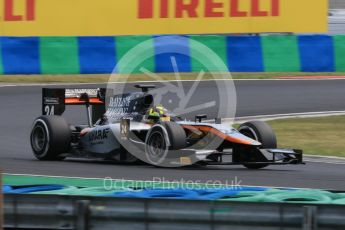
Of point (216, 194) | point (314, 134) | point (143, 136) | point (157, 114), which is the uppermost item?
point (157, 114)

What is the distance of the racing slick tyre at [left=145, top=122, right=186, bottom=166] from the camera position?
37.4ft

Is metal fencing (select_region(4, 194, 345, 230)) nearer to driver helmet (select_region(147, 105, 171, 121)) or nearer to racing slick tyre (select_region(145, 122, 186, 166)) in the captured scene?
racing slick tyre (select_region(145, 122, 186, 166))

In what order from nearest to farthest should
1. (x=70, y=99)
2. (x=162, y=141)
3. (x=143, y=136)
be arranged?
(x=162, y=141)
(x=143, y=136)
(x=70, y=99)

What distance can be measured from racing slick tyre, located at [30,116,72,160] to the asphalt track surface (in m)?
0.18

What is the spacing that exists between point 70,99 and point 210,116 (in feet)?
16.2

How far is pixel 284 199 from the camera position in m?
8.02

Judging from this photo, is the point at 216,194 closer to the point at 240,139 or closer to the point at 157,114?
the point at 240,139

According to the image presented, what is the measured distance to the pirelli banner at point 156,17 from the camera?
24328 millimetres

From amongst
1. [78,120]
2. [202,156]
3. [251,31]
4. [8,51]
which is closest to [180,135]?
[202,156]

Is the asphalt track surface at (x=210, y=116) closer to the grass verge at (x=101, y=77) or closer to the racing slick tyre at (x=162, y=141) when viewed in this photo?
the racing slick tyre at (x=162, y=141)

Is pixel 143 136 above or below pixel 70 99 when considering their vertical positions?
below

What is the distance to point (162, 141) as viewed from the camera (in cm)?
1157

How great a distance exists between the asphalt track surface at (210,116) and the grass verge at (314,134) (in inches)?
48.7

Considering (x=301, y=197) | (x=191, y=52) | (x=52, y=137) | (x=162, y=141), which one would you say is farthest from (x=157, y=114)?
(x=191, y=52)
